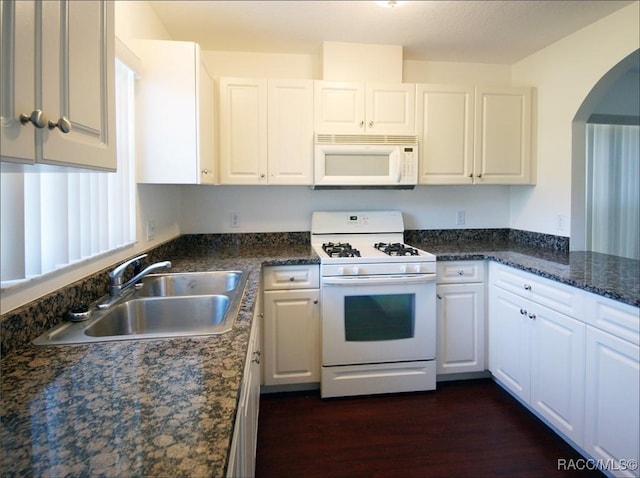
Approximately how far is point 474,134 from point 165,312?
2444mm

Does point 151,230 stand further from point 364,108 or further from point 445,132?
A: point 445,132

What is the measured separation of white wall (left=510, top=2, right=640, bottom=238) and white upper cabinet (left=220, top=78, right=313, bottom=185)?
1748mm

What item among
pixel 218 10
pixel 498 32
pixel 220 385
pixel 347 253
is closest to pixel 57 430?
pixel 220 385

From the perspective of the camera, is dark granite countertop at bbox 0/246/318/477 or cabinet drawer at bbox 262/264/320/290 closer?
dark granite countertop at bbox 0/246/318/477

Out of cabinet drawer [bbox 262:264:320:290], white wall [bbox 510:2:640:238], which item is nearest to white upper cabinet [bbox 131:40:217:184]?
cabinet drawer [bbox 262:264:320:290]

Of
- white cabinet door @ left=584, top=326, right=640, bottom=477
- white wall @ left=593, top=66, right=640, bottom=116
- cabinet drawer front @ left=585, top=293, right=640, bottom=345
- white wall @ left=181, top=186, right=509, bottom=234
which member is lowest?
white cabinet door @ left=584, top=326, right=640, bottom=477

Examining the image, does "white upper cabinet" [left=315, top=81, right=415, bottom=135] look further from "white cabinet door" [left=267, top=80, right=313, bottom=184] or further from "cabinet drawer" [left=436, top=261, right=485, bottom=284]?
"cabinet drawer" [left=436, top=261, right=485, bottom=284]

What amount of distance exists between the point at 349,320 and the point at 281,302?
0.45 metres

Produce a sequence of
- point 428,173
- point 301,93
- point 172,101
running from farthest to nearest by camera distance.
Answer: point 428,173, point 301,93, point 172,101

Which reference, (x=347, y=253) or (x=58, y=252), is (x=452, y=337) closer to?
(x=347, y=253)

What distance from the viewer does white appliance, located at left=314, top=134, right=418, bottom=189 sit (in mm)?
2578

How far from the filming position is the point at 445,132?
2.74 m

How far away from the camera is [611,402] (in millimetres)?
1562

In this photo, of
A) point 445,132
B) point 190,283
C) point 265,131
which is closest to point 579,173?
point 445,132
